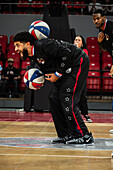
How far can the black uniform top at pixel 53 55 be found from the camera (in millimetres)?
2859

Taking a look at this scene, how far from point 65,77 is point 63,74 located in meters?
0.04

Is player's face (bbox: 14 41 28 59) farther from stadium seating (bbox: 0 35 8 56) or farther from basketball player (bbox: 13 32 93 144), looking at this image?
stadium seating (bbox: 0 35 8 56)

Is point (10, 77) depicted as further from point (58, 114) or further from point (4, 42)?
point (58, 114)

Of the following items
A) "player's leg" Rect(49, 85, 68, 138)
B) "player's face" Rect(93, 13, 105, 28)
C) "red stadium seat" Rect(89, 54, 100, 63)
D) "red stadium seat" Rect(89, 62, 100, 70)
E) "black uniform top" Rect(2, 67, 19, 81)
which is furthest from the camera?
"red stadium seat" Rect(89, 54, 100, 63)

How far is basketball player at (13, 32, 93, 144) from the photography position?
290 cm

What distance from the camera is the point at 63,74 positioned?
3094 millimetres

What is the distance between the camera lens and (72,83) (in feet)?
9.97

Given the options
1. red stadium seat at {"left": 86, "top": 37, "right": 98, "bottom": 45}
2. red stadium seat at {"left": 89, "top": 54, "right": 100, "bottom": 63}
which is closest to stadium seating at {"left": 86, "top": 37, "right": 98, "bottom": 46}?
red stadium seat at {"left": 86, "top": 37, "right": 98, "bottom": 45}

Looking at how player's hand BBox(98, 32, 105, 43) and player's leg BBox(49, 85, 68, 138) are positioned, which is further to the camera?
player's hand BBox(98, 32, 105, 43)

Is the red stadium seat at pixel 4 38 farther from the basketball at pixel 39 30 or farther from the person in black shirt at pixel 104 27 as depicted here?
the person in black shirt at pixel 104 27

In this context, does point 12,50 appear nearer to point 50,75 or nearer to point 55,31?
point 55,31

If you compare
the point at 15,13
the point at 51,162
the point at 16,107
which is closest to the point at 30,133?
the point at 51,162

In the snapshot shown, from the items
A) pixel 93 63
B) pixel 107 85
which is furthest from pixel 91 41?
pixel 107 85

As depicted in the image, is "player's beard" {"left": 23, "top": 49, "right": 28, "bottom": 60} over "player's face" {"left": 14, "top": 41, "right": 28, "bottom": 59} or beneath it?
beneath
